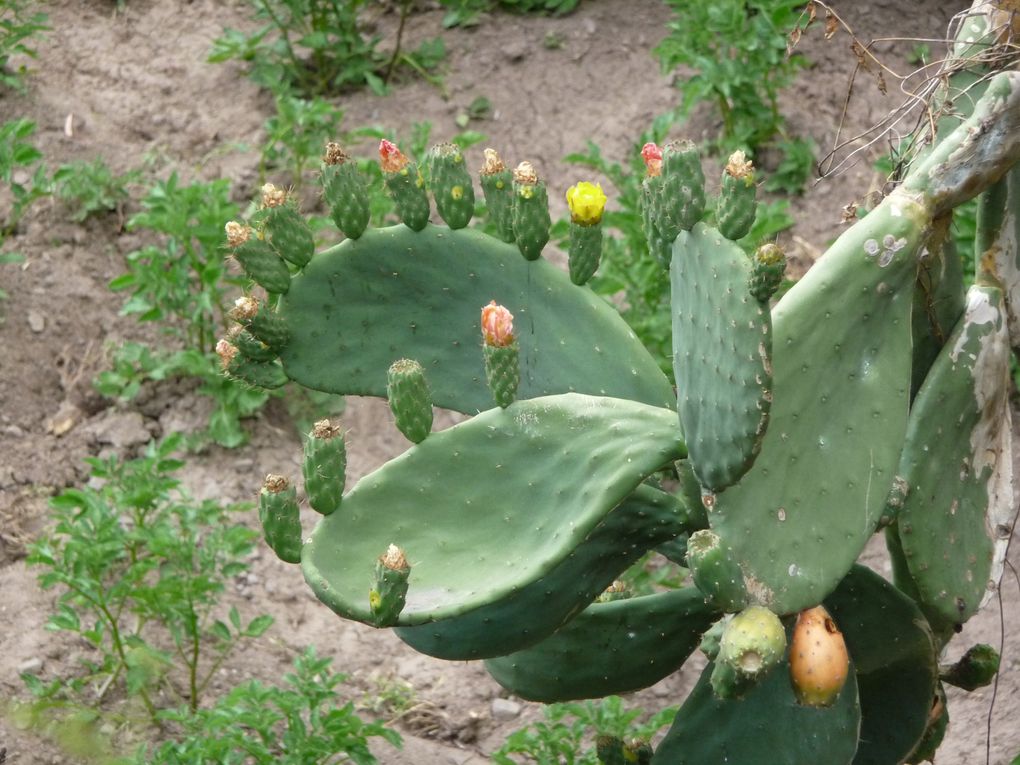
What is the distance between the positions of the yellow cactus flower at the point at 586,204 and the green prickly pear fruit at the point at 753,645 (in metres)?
0.79

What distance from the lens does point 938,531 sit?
7.50 ft

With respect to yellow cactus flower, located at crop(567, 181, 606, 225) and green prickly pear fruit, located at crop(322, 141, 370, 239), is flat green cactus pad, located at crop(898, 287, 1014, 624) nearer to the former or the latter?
yellow cactus flower, located at crop(567, 181, 606, 225)

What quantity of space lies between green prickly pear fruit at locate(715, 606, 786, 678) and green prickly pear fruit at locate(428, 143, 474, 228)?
908mm

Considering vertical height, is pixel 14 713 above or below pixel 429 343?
below

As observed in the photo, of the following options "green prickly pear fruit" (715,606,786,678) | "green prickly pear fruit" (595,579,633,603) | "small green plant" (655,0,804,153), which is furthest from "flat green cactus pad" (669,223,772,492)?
→ "small green plant" (655,0,804,153)

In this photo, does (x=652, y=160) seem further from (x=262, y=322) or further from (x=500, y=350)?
(x=262, y=322)

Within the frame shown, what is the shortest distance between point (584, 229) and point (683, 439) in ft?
1.60

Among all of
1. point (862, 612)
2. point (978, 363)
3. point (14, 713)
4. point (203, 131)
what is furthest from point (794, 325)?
point (203, 131)

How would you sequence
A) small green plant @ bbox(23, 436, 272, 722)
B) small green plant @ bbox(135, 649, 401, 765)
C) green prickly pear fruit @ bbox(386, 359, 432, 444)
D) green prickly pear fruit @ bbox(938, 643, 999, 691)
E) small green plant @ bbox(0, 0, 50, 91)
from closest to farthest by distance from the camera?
green prickly pear fruit @ bbox(386, 359, 432, 444)
green prickly pear fruit @ bbox(938, 643, 999, 691)
small green plant @ bbox(135, 649, 401, 765)
small green plant @ bbox(23, 436, 272, 722)
small green plant @ bbox(0, 0, 50, 91)

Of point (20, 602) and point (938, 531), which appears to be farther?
point (20, 602)

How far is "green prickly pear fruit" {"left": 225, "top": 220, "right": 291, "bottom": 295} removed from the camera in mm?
2314

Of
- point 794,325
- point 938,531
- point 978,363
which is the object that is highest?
point 794,325

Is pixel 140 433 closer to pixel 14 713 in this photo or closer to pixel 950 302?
pixel 14 713

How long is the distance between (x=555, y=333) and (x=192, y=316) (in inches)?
70.9
